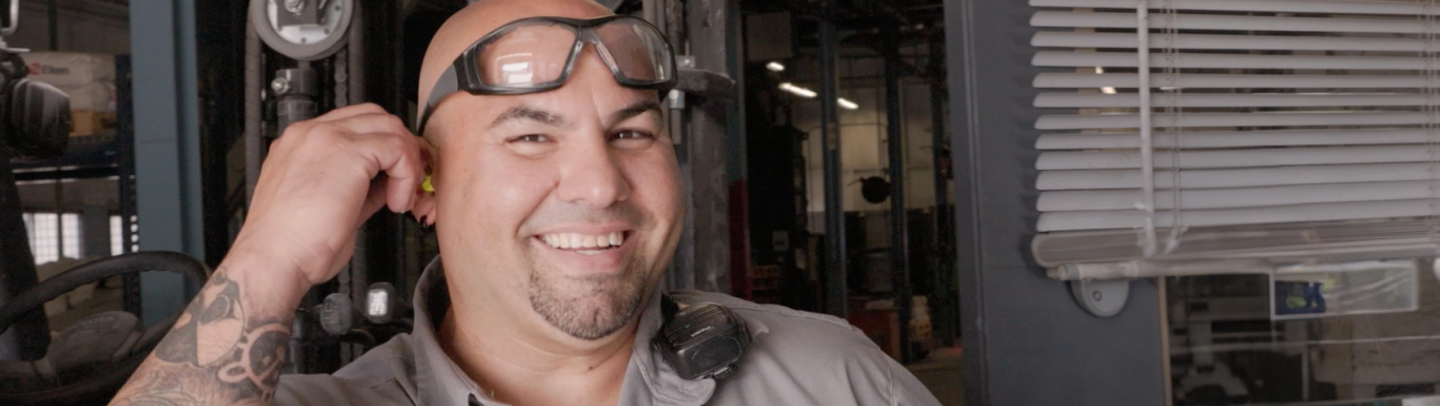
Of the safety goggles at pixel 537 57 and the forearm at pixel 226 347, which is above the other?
the safety goggles at pixel 537 57

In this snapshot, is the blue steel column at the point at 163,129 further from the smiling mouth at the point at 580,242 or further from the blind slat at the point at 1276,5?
the blind slat at the point at 1276,5

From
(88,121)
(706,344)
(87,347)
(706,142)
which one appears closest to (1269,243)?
(706,142)

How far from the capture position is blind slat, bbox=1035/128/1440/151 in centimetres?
204

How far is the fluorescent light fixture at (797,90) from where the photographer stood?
10203 mm

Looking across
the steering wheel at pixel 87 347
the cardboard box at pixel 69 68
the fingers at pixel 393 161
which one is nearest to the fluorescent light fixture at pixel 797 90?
the cardboard box at pixel 69 68

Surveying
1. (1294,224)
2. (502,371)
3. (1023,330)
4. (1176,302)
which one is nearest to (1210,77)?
(1294,224)

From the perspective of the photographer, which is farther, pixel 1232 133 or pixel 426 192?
pixel 1232 133

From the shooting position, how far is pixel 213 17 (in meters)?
2.64

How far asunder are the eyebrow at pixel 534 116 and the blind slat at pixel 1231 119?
1.12 m

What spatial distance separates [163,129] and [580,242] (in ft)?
5.65

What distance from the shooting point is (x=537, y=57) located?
4.32 feet

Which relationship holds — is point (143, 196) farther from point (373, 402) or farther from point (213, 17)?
point (373, 402)

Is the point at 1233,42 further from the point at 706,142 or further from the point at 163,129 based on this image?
the point at 163,129

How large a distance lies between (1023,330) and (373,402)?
52.0 inches
